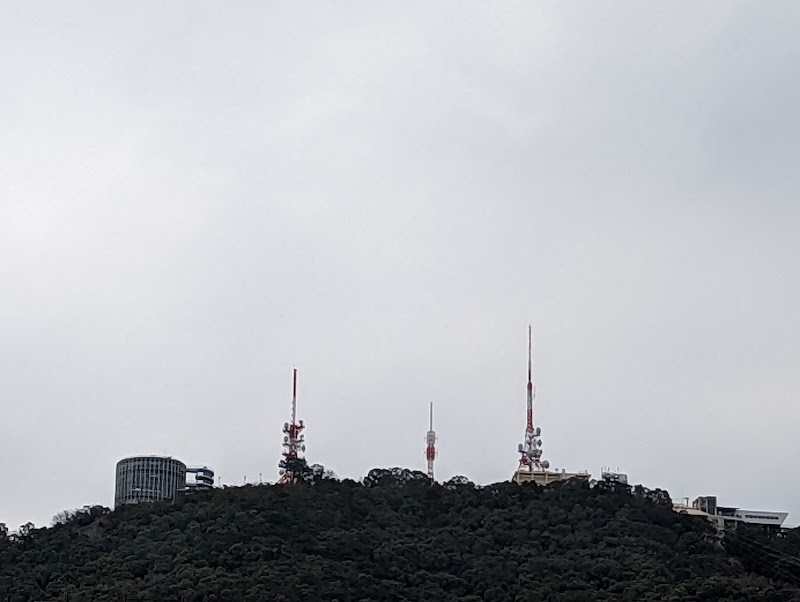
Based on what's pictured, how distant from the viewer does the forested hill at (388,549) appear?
254 ft

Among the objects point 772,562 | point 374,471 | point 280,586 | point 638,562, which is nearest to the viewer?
point 280,586

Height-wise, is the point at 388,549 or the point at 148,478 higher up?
the point at 148,478

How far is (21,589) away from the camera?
269 feet

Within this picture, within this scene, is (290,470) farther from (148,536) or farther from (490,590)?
(490,590)

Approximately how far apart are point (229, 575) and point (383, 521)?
15782mm

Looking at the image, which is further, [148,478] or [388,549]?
[148,478]

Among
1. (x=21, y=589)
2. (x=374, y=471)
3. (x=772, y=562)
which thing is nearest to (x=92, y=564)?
(x=21, y=589)

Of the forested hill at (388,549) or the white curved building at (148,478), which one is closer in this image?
the forested hill at (388,549)

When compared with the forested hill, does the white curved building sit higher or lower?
higher

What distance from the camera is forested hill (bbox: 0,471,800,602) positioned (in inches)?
3051

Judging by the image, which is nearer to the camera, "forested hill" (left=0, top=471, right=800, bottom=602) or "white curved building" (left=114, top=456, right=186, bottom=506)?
"forested hill" (left=0, top=471, right=800, bottom=602)

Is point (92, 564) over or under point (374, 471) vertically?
under

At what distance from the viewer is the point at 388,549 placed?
85.9m

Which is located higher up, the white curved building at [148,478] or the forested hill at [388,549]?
the white curved building at [148,478]
